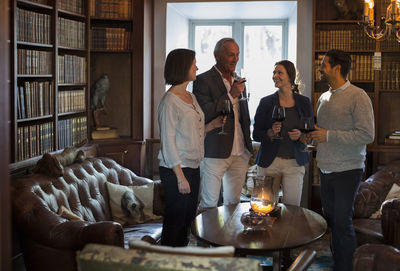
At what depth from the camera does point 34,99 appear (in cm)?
415

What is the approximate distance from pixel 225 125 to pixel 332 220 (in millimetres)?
977

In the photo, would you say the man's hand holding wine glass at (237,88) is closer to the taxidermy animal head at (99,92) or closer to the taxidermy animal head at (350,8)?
the taxidermy animal head at (99,92)

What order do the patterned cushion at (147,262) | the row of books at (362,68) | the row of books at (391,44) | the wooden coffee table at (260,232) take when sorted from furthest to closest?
the row of books at (362,68) → the row of books at (391,44) → the wooden coffee table at (260,232) → the patterned cushion at (147,262)

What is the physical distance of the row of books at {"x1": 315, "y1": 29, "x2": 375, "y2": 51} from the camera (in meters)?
5.27

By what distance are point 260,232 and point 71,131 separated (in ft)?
8.23

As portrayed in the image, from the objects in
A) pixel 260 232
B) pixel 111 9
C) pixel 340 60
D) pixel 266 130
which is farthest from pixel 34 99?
pixel 340 60

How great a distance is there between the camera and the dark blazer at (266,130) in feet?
A: 12.0

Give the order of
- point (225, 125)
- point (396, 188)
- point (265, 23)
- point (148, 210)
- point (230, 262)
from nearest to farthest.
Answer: point (230, 262)
point (225, 125)
point (148, 210)
point (396, 188)
point (265, 23)

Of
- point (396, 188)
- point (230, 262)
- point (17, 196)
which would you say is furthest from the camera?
point (396, 188)

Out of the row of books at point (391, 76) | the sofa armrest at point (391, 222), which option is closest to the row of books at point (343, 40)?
the row of books at point (391, 76)

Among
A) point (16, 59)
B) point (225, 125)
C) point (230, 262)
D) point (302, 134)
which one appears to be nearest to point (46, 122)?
point (16, 59)

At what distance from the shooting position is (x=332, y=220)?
3.47 m

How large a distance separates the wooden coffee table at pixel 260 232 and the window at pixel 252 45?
11.3 ft

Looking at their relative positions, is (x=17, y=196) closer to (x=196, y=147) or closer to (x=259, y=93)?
(x=196, y=147)
